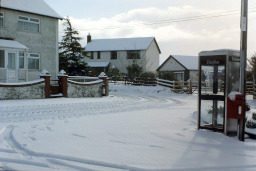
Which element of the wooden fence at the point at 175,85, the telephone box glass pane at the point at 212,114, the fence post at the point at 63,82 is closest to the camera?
the telephone box glass pane at the point at 212,114

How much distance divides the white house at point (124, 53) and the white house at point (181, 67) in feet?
16.7

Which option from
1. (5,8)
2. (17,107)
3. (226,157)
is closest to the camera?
(226,157)

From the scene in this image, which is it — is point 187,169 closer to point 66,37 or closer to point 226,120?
point 226,120

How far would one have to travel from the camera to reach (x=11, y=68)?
2222 centimetres

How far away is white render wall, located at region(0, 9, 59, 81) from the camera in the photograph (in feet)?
75.1

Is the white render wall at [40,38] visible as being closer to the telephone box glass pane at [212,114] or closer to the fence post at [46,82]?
the fence post at [46,82]

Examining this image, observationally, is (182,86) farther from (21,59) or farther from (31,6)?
(31,6)

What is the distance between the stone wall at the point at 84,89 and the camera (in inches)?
830

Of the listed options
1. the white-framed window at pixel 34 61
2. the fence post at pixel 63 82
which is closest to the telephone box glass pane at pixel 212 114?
the fence post at pixel 63 82

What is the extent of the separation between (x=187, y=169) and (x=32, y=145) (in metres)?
3.54

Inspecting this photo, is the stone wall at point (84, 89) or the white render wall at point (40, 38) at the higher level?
the white render wall at point (40, 38)

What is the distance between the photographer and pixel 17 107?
14.8 meters

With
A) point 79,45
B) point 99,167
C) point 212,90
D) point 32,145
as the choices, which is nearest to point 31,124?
point 32,145

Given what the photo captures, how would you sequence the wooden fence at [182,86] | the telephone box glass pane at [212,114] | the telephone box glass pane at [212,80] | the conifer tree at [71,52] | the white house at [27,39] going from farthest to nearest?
the conifer tree at [71,52]
the wooden fence at [182,86]
the white house at [27,39]
the telephone box glass pane at [212,80]
the telephone box glass pane at [212,114]
